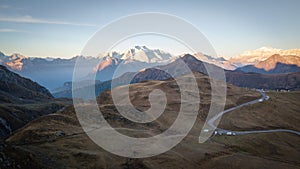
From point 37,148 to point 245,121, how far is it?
125 metres

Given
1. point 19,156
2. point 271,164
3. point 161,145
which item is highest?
point 19,156

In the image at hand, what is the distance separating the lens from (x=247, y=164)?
8725cm

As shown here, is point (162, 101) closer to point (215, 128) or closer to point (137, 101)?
point (137, 101)

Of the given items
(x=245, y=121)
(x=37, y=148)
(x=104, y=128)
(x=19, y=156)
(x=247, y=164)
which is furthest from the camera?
(x=245, y=121)

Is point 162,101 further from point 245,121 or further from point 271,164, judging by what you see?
point 271,164

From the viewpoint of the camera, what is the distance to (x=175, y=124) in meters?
141

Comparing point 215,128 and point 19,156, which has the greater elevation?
point 19,156

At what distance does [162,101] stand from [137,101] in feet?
62.5

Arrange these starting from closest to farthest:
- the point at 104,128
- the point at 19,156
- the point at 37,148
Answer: the point at 19,156, the point at 37,148, the point at 104,128

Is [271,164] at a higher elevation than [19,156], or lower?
lower

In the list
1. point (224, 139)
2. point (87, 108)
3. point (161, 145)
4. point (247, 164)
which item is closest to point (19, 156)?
point (161, 145)

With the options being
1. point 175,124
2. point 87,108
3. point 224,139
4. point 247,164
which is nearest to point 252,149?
point 224,139

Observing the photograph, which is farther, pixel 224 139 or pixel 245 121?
pixel 245 121

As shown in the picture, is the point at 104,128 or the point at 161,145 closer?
the point at 161,145
